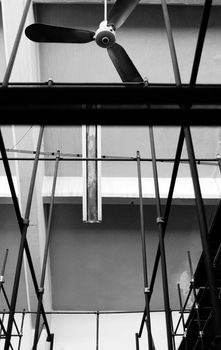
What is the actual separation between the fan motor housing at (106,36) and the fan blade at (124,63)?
0.76 ft

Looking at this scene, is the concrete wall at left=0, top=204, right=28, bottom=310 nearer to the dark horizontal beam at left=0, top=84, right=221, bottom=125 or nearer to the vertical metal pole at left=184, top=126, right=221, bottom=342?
the vertical metal pole at left=184, top=126, right=221, bottom=342

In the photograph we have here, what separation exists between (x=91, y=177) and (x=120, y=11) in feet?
6.85

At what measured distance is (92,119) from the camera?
1.86ft

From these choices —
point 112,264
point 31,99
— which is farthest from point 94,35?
point 112,264

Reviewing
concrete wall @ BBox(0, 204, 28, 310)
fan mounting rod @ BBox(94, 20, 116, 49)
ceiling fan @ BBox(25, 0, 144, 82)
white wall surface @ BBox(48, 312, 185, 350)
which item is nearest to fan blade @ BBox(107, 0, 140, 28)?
ceiling fan @ BBox(25, 0, 144, 82)

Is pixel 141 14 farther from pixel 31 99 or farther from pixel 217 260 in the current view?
pixel 31 99

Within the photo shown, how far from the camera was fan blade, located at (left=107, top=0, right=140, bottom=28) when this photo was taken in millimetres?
4125

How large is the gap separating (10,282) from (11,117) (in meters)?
8.28

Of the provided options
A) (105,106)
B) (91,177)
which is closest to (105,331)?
(91,177)

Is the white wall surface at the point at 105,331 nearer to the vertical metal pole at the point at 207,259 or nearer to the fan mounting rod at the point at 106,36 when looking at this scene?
the fan mounting rod at the point at 106,36

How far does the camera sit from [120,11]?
163 inches

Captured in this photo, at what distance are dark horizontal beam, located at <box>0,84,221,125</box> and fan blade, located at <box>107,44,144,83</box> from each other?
12.8ft

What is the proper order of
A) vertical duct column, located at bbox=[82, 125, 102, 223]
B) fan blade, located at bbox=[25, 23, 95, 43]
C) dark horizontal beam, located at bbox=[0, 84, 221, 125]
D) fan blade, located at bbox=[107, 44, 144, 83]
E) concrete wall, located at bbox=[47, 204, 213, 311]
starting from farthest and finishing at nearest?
1. concrete wall, located at bbox=[47, 204, 213, 311]
2. vertical duct column, located at bbox=[82, 125, 102, 223]
3. fan blade, located at bbox=[107, 44, 144, 83]
4. fan blade, located at bbox=[25, 23, 95, 43]
5. dark horizontal beam, located at bbox=[0, 84, 221, 125]

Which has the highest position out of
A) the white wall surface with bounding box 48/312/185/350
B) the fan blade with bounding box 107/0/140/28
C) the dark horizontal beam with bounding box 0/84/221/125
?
the fan blade with bounding box 107/0/140/28
